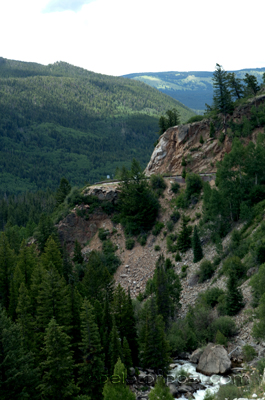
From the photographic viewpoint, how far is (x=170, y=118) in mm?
80688

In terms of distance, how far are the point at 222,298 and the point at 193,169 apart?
109ft

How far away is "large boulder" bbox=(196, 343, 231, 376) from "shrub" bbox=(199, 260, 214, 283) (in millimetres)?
14393

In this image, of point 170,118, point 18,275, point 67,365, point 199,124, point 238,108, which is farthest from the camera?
point 170,118

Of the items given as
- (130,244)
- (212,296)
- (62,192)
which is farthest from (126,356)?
(62,192)

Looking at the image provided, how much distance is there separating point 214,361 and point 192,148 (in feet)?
146

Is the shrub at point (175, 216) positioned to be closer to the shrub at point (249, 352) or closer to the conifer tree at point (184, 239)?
the conifer tree at point (184, 239)

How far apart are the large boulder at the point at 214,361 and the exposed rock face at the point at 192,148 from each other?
125 feet

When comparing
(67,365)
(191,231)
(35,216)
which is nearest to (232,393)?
(67,365)

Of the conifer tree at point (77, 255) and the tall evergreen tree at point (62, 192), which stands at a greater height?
the tall evergreen tree at point (62, 192)

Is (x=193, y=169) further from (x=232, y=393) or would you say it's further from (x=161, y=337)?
(x=232, y=393)

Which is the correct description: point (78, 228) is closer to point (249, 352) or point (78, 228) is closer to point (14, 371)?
point (14, 371)

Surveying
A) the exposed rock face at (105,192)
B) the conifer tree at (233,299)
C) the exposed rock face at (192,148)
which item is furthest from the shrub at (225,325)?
the exposed rock face at (105,192)

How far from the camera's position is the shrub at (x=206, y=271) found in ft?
165

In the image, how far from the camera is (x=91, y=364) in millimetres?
33750
